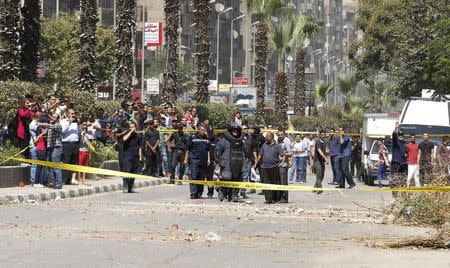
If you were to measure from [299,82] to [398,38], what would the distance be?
29.2 metres

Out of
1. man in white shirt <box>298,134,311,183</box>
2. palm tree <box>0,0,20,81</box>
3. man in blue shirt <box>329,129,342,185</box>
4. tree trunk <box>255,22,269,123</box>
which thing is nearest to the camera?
palm tree <box>0,0,20,81</box>

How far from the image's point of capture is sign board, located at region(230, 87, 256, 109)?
253 ft

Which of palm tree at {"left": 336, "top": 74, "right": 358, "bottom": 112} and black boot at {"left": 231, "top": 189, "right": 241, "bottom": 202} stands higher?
palm tree at {"left": 336, "top": 74, "right": 358, "bottom": 112}

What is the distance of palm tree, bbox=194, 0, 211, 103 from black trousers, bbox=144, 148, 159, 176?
63.2 ft

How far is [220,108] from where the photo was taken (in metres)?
57.7

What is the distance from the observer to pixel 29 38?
122ft

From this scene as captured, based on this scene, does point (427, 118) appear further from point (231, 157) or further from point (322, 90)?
point (322, 90)

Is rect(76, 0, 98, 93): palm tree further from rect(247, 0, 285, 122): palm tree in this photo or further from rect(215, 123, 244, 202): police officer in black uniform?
rect(247, 0, 285, 122): palm tree

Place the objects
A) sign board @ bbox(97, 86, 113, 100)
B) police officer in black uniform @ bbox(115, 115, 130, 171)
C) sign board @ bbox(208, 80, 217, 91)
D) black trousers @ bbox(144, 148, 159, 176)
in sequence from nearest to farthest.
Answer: police officer in black uniform @ bbox(115, 115, 130, 171) < black trousers @ bbox(144, 148, 159, 176) < sign board @ bbox(97, 86, 113, 100) < sign board @ bbox(208, 80, 217, 91)

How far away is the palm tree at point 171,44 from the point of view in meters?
49.4

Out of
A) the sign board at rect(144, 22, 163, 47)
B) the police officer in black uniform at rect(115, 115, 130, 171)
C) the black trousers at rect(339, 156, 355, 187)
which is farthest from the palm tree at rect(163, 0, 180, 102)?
the sign board at rect(144, 22, 163, 47)

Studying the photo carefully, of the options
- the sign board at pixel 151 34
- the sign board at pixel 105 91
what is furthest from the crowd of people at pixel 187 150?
the sign board at pixel 105 91

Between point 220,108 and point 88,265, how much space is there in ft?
147

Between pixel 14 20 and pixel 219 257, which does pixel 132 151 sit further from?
pixel 219 257
